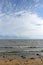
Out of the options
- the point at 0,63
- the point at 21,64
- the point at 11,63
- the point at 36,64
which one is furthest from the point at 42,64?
the point at 0,63

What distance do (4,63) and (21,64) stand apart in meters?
1.96

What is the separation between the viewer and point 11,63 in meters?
20.5

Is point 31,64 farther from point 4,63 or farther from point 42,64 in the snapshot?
point 4,63

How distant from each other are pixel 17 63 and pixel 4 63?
1.57 meters

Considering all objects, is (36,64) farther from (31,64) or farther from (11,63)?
(11,63)

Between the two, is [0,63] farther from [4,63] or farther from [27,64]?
[27,64]

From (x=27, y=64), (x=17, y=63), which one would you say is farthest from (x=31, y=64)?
(x=17, y=63)

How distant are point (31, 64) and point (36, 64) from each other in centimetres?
57

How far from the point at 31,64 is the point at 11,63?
238 centimetres

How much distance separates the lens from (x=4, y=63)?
20141 millimetres

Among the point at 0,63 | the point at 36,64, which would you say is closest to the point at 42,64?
the point at 36,64

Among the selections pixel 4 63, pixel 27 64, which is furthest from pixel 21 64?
pixel 4 63

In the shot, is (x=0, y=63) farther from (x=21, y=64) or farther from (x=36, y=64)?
(x=36, y=64)

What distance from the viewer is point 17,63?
20.7 metres
